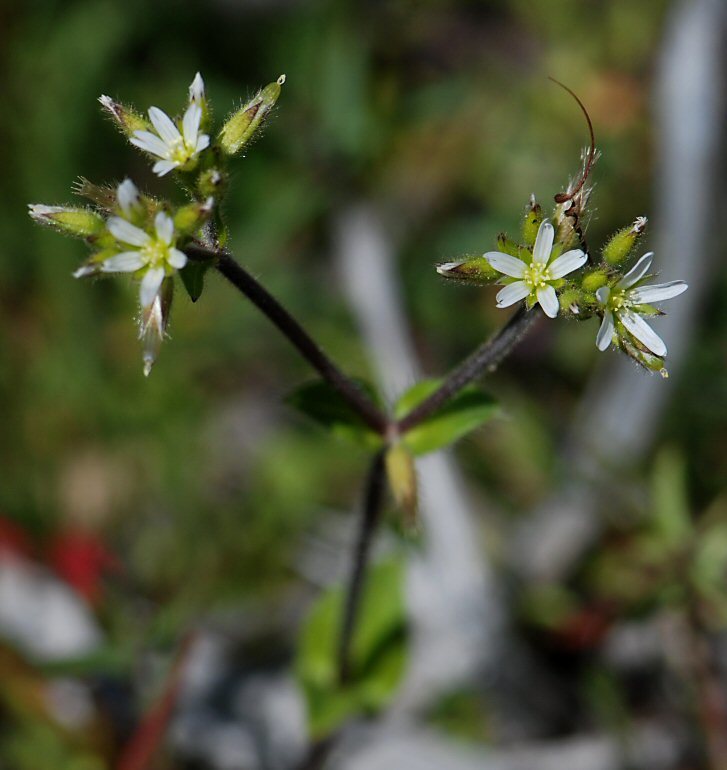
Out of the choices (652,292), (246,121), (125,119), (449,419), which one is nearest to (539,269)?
(652,292)

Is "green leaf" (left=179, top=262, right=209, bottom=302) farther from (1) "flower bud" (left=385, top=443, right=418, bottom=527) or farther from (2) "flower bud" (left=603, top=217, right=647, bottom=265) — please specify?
(2) "flower bud" (left=603, top=217, right=647, bottom=265)

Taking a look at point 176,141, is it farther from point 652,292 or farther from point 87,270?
point 652,292

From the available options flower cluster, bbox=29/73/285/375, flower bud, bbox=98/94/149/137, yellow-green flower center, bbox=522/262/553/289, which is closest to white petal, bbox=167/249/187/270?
flower cluster, bbox=29/73/285/375

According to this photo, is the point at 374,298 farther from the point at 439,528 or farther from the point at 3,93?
the point at 3,93

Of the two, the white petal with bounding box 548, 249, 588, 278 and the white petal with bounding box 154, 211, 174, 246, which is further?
→ the white petal with bounding box 548, 249, 588, 278

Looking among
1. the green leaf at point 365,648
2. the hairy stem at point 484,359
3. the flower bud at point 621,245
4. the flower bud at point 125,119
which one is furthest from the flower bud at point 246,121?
the green leaf at point 365,648

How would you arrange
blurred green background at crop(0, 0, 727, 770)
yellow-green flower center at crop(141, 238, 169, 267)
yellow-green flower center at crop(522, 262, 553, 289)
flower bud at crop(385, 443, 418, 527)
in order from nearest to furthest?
yellow-green flower center at crop(141, 238, 169, 267)
yellow-green flower center at crop(522, 262, 553, 289)
flower bud at crop(385, 443, 418, 527)
blurred green background at crop(0, 0, 727, 770)


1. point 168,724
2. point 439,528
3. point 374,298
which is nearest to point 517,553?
point 439,528
